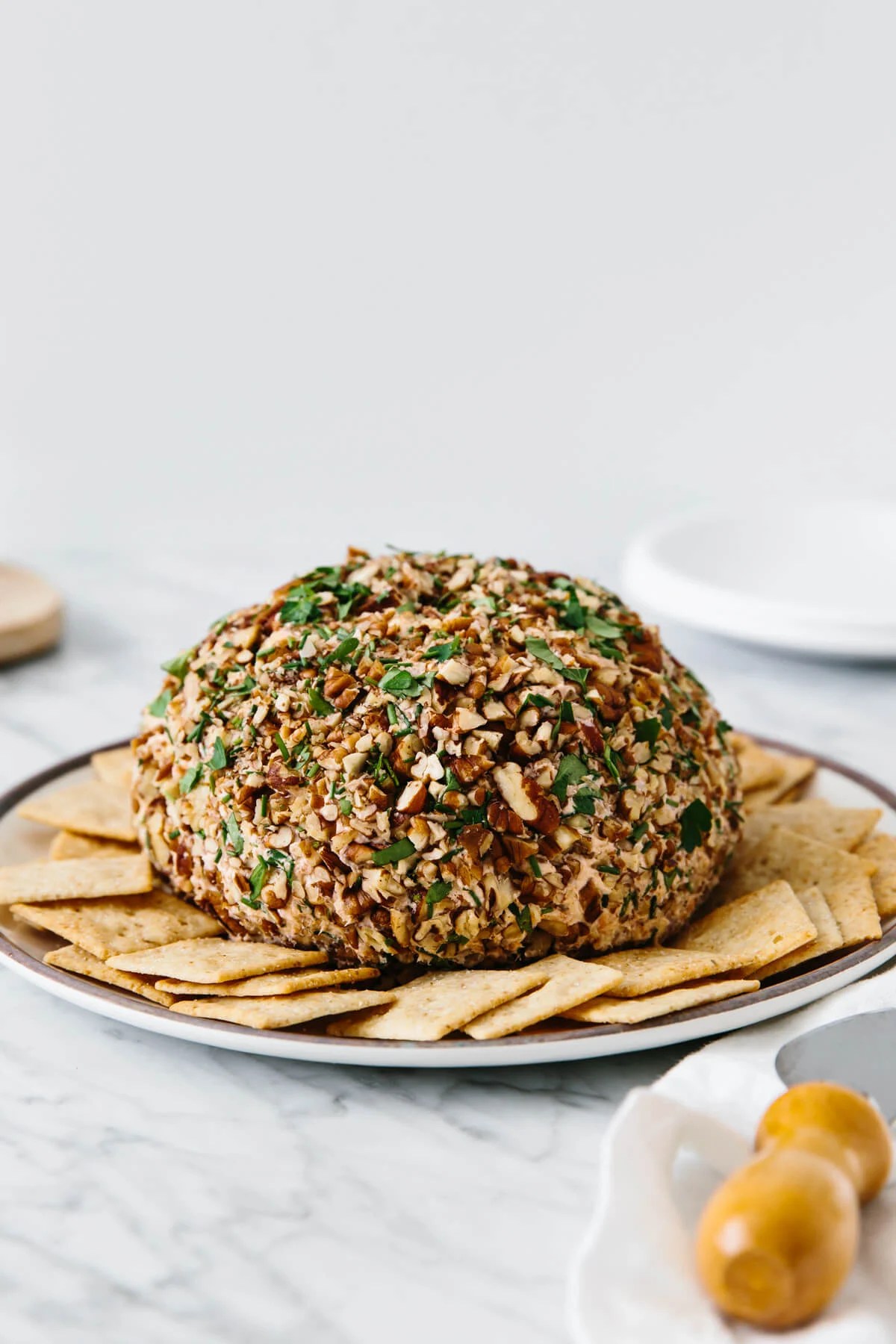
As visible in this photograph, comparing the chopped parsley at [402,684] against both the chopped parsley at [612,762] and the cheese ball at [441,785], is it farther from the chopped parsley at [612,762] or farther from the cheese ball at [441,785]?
the chopped parsley at [612,762]

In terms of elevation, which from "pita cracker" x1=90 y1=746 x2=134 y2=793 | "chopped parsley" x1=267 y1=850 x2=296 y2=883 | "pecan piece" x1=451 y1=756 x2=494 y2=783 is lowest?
"pita cracker" x1=90 y1=746 x2=134 y2=793

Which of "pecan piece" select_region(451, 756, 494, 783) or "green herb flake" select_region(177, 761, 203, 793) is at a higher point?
"pecan piece" select_region(451, 756, 494, 783)

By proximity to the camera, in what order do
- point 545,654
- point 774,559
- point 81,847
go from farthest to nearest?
point 774,559 → point 81,847 → point 545,654

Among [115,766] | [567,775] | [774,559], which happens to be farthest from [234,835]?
[774,559]

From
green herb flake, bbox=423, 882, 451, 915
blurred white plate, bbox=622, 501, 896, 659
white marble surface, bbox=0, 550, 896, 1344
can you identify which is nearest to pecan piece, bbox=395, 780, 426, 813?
green herb flake, bbox=423, 882, 451, 915

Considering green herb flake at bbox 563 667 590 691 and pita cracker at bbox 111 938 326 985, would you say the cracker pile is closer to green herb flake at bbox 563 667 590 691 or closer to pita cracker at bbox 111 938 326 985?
pita cracker at bbox 111 938 326 985

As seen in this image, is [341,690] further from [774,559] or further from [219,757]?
[774,559]

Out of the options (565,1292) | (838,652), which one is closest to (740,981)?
(565,1292)
